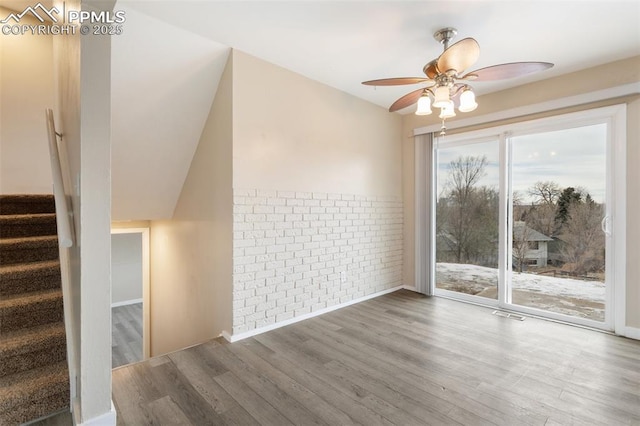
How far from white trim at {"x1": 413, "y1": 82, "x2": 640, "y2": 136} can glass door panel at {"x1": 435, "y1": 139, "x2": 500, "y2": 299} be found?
304 millimetres

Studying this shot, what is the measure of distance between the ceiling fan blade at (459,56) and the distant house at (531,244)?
2.43 metres

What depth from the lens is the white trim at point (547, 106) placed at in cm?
281

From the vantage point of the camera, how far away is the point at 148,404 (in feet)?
6.07

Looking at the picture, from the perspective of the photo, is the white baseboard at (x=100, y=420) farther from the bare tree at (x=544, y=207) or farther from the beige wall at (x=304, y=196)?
the bare tree at (x=544, y=207)

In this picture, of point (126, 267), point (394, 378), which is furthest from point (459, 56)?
point (126, 267)

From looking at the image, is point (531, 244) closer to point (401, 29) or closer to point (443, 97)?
point (443, 97)

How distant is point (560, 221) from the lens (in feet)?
10.7

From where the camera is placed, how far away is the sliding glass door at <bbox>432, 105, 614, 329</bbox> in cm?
306

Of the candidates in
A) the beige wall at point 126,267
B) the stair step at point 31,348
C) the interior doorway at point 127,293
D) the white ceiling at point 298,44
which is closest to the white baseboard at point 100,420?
the stair step at point 31,348

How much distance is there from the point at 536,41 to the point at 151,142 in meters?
3.72

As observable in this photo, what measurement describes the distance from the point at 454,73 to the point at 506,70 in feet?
1.23

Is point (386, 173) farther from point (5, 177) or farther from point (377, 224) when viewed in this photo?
point (5, 177)

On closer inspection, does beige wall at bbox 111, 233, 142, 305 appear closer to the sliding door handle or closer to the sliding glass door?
the sliding glass door

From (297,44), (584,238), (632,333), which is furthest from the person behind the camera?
(584,238)
